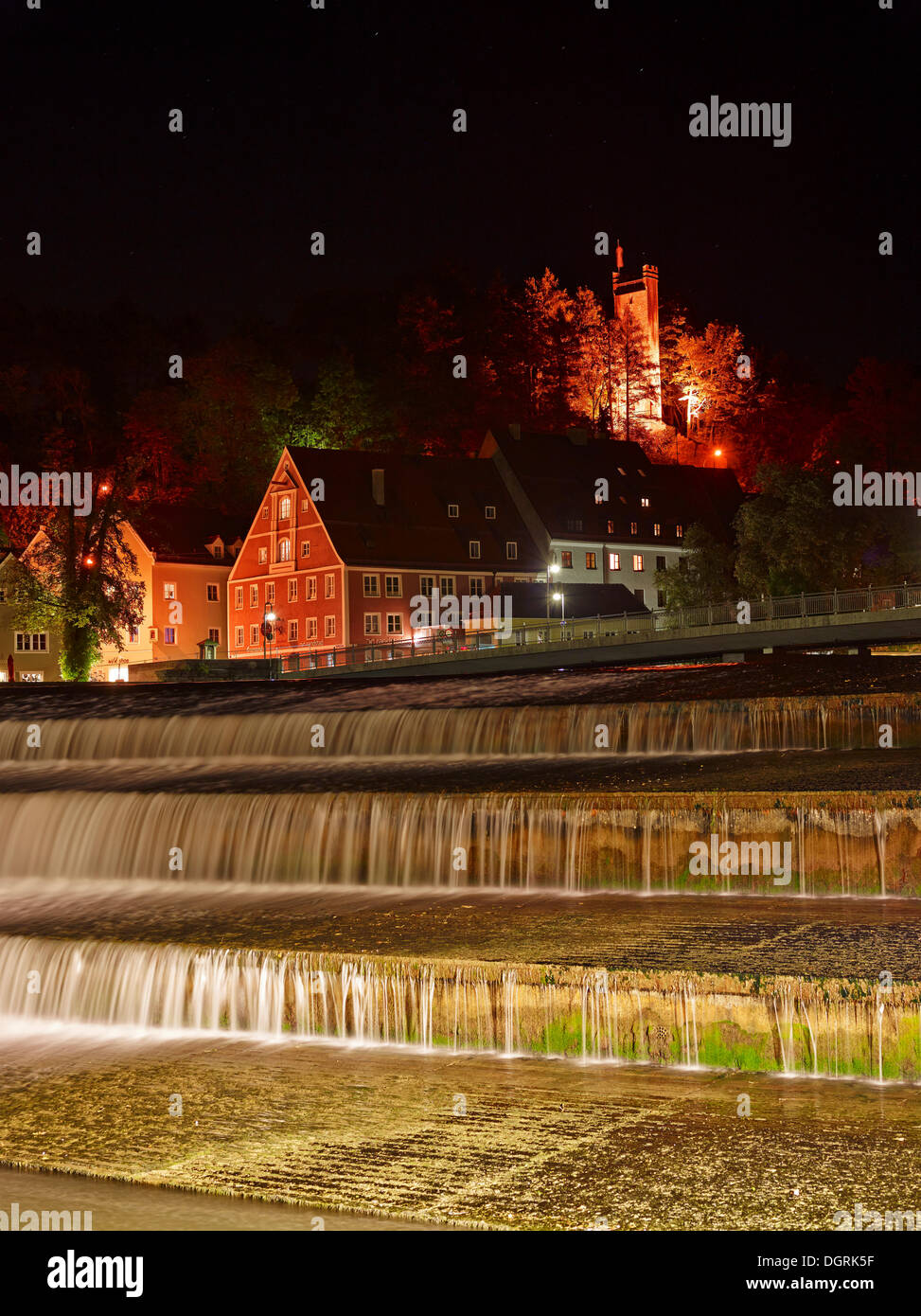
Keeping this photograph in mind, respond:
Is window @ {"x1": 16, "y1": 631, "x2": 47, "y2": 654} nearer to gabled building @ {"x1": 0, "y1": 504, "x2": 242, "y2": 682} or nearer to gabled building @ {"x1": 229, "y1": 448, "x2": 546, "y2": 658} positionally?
gabled building @ {"x1": 0, "y1": 504, "x2": 242, "y2": 682}

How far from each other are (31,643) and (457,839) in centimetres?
6738

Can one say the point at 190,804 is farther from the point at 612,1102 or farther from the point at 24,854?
the point at 612,1102

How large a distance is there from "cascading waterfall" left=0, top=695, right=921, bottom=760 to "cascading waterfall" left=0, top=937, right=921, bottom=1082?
9055 millimetres

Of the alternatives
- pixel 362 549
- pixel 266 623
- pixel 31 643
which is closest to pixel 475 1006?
pixel 266 623

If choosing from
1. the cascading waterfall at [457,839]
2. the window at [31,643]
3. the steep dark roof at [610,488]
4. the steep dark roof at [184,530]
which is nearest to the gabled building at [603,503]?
the steep dark roof at [610,488]

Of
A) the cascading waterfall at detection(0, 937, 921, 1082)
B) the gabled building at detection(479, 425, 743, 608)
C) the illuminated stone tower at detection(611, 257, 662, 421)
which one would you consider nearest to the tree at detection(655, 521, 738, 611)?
the gabled building at detection(479, 425, 743, 608)

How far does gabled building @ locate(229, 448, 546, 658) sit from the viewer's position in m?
76.1

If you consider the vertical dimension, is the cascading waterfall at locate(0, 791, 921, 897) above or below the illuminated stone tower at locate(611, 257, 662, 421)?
below

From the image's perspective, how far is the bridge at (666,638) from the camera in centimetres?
4766

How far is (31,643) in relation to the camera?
78750 mm

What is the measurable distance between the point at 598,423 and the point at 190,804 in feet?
321

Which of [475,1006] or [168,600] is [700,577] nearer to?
[168,600]

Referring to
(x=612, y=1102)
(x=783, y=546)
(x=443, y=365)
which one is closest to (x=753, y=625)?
(x=783, y=546)
